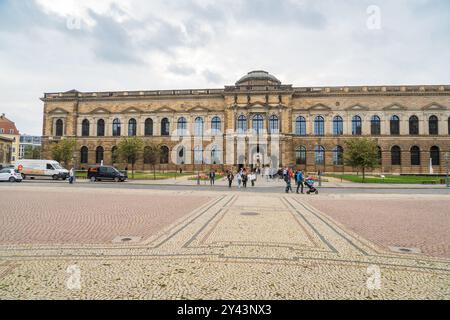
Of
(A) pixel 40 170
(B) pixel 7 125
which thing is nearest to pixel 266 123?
(A) pixel 40 170

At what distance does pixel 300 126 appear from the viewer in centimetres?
4994

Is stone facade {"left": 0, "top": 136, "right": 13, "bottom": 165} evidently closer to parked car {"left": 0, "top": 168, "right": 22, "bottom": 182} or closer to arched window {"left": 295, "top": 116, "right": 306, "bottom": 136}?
parked car {"left": 0, "top": 168, "right": 22, "bottom": 182}

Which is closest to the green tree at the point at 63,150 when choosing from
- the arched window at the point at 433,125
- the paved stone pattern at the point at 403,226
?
the paved stone pattern at the point at 403,226

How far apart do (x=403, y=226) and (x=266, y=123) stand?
41.2 meters

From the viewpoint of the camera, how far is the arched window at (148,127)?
5328 cm

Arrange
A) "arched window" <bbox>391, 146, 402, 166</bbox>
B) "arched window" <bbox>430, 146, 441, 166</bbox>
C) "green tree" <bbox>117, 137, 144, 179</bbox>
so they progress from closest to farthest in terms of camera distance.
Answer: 1. "green tree" <bbox>117, 137, 144, 179</bbox>
2. "arched window" <bbox>430, 146, 441, 166</bbox>
3. "arched window" <bbox>391, 146, 402, 166</bbox>

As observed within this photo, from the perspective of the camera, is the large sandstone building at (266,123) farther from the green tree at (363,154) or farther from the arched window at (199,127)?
the green tree at (363,154)

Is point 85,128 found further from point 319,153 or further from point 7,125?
point 7,125

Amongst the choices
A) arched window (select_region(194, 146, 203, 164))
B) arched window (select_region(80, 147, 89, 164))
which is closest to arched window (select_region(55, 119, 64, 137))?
arched window (select_region(80, 147, 89, 164))

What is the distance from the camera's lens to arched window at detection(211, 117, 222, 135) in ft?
169

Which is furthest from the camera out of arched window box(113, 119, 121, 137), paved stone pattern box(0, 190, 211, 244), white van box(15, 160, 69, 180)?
arched window box(113, 119, 121, 137)

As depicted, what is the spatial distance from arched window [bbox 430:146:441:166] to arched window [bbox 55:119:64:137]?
7080 centimetres

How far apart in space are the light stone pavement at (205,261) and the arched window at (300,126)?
42921 mm

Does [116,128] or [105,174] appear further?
[116,128]
